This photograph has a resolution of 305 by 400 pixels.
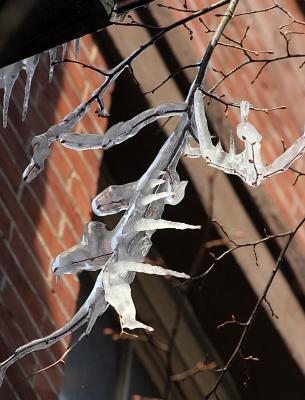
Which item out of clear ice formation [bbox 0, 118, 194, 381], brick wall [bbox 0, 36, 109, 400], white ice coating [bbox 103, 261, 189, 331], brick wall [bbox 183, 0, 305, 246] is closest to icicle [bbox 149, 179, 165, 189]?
clear ice formation [bbox 0, 118, 194, 381]

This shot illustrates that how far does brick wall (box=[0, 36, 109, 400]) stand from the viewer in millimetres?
4117

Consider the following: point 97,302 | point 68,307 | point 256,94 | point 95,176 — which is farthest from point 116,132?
point 256,94

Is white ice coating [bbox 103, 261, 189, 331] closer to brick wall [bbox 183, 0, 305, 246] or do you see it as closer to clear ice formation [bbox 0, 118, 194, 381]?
clear ice formation [bbox 0, 118, 194, 381]

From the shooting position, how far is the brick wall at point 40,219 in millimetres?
4117

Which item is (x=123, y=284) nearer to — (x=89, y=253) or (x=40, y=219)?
(x=89, y=253)

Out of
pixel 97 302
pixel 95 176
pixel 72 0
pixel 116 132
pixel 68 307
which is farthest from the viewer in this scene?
pixel 95 176

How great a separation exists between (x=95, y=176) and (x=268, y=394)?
1222 mm

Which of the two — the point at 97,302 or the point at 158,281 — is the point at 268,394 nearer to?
the point at 158,281

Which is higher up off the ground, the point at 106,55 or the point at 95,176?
the point at 106,55

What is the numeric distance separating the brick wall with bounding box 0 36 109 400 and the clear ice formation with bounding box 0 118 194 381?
60.6 inches

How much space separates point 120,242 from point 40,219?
206 cm

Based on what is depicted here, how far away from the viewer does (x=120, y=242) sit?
2367 mm

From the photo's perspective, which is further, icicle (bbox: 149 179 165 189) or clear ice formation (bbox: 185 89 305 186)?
icicle (bbox: 149 179 165 189)

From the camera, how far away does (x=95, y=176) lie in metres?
4.79
